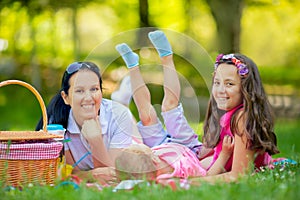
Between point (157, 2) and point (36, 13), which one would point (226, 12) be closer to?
point (36, 13)

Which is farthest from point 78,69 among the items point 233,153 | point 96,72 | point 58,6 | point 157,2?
point 157,2

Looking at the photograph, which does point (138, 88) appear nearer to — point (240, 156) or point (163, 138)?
point (163, 138)

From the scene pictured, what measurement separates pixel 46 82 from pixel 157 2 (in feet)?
18.9

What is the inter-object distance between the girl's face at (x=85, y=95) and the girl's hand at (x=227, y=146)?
866mm

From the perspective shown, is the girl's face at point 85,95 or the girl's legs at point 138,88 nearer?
the girl's face at point 85,95

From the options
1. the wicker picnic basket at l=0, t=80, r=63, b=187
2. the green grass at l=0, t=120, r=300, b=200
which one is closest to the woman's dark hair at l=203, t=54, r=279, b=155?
the green grass at l=0, t=120, r=300, b=200

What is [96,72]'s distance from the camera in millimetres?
3621

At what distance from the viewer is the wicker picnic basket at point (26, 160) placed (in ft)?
10.2

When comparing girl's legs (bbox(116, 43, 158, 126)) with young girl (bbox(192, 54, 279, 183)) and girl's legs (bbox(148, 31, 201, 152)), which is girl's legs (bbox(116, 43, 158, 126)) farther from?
young girl (bbox(192, 54, 279, 183))

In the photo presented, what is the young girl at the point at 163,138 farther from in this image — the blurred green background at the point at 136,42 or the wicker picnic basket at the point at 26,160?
the wicker picnic basket at the point at 26,160

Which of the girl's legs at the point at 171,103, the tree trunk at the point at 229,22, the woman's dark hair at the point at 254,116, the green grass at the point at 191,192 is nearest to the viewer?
the green grass at the point at 191,192

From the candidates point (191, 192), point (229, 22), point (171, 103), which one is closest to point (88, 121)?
point (171, 103)

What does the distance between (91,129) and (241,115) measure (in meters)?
0.98

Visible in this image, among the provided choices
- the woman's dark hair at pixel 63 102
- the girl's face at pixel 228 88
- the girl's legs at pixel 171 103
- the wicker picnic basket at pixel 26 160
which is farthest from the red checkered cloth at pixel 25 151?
the girl's face at pixel 228 88
